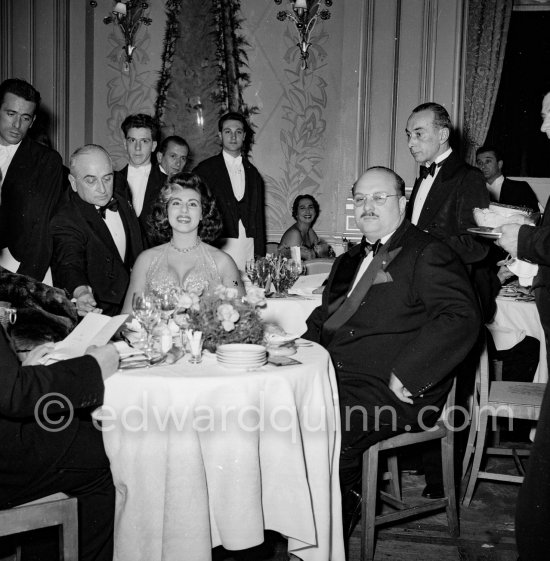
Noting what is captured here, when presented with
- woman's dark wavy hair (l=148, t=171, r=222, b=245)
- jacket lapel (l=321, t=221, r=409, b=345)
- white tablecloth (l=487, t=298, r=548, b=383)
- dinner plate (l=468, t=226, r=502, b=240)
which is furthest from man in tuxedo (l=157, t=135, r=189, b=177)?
dinner plate (l=468, t=226, r=502, b=240)

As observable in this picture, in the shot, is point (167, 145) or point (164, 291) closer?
point (164, 291)

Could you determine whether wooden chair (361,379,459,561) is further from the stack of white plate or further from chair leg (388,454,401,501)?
the stack of white plate

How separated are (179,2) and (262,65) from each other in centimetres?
113

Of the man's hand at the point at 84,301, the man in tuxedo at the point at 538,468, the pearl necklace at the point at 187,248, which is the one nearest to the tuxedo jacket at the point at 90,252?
the man's hand at the point at 84,301

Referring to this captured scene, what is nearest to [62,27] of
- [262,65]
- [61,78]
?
[61,78]

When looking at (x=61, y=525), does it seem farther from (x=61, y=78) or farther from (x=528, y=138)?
(x=528, y=138)

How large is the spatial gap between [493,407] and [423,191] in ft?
5.26

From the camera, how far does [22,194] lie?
14.4 feet

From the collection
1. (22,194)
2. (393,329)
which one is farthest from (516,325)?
(22,194)

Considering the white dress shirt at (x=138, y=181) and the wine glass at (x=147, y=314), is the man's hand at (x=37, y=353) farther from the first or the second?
the white dress shirt at (x=138, y=181)

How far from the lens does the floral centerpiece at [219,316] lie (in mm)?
2363

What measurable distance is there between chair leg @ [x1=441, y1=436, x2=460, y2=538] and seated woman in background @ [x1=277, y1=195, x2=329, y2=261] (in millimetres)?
3767

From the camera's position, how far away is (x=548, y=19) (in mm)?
7230

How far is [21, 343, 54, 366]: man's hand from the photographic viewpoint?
7.21 feet
